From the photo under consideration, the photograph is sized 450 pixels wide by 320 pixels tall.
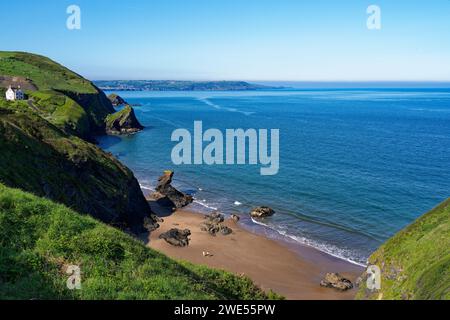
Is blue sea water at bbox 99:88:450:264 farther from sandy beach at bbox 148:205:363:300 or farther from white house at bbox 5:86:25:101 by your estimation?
white house at bbox 5:86:25:101

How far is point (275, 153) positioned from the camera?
94.3 metres

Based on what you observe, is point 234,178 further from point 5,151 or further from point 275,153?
point 5,151

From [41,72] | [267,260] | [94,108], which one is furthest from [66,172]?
[41,72]

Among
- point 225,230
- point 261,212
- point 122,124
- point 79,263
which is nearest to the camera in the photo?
point 79,263

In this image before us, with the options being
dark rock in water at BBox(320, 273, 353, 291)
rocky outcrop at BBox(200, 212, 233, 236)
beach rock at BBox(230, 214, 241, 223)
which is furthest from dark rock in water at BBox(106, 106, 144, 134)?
dark rock in water at BBox(320, 273, 353, 291)

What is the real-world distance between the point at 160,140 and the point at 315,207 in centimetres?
6786

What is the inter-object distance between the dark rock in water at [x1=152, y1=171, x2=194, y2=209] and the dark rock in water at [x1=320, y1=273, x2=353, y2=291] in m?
26.9

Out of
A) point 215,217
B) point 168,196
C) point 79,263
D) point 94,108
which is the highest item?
point 94,108

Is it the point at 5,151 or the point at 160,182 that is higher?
Answer: the point at 5,151

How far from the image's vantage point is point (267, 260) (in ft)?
138

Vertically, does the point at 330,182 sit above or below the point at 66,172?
below

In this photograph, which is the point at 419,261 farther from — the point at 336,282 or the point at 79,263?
the point at 79,263

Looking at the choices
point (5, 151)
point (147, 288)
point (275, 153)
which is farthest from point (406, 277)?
point (275, 153)

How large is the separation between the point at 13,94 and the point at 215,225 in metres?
83.8
